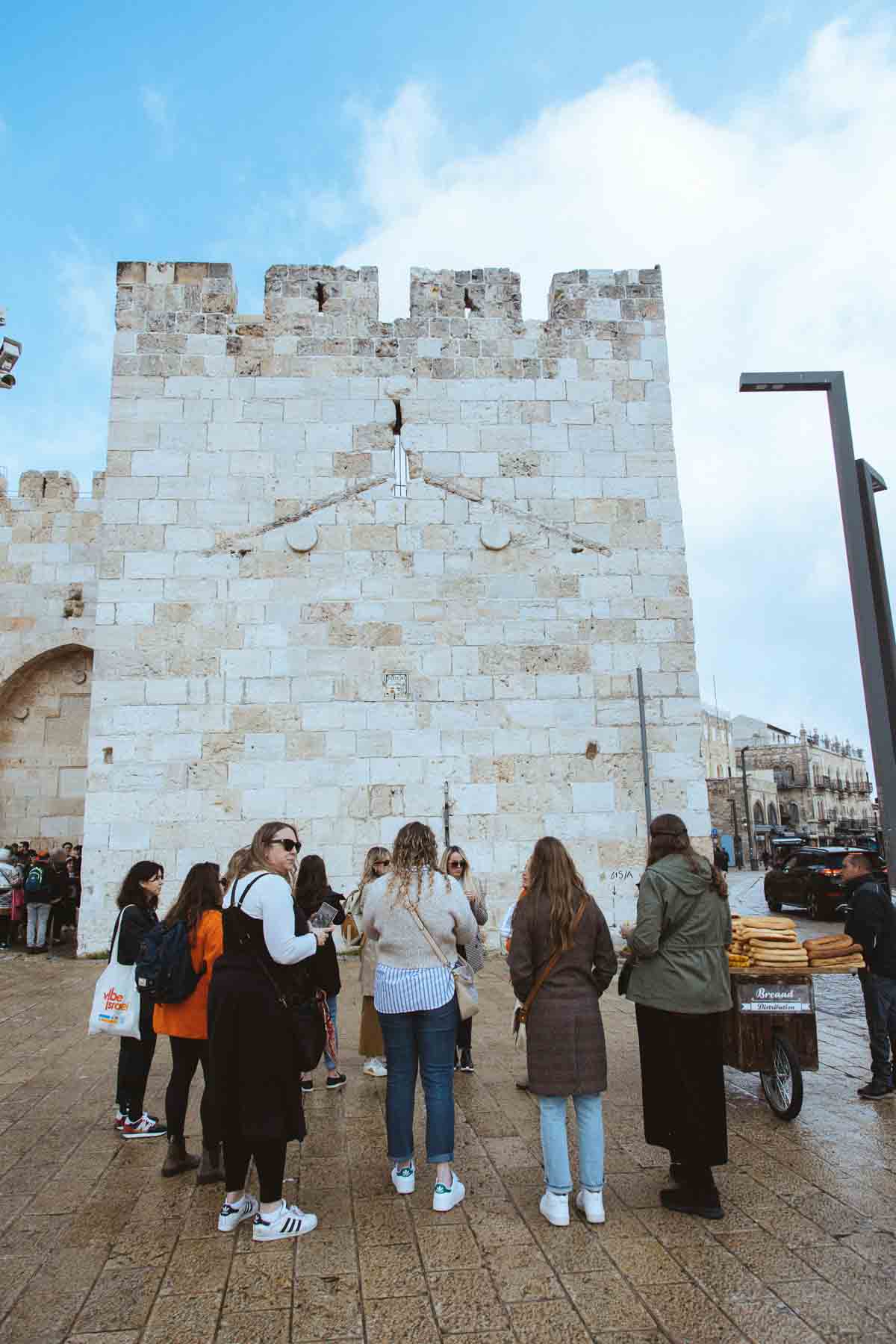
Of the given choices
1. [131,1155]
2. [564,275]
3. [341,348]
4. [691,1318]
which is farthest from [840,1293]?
[564,275]

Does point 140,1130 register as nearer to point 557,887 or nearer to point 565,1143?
point 565,1143

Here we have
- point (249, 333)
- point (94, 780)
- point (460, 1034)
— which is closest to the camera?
point (460, 1034)

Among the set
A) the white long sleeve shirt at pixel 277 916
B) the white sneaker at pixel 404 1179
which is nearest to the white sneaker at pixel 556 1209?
the white sneaker at pixel 404 1179

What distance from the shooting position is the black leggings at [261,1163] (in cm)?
363

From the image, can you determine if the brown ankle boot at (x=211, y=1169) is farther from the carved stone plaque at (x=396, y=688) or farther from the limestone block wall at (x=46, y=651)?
the limestone block wall at (x=46, y=651)

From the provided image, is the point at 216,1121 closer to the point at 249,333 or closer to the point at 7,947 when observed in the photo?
the point at 7,947

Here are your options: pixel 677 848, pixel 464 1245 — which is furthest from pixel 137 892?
pixel 677 848

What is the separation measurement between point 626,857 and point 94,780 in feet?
20.9

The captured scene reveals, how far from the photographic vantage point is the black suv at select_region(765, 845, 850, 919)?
16547mm

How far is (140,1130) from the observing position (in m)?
4.91

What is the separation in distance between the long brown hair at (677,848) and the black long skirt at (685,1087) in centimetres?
61

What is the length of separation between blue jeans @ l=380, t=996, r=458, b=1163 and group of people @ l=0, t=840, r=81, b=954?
8.23 meters

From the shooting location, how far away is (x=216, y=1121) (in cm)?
428

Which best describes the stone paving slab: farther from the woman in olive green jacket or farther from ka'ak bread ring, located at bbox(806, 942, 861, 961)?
ka'ak bread ring, located at bbox(806, 942, 861, 961)
